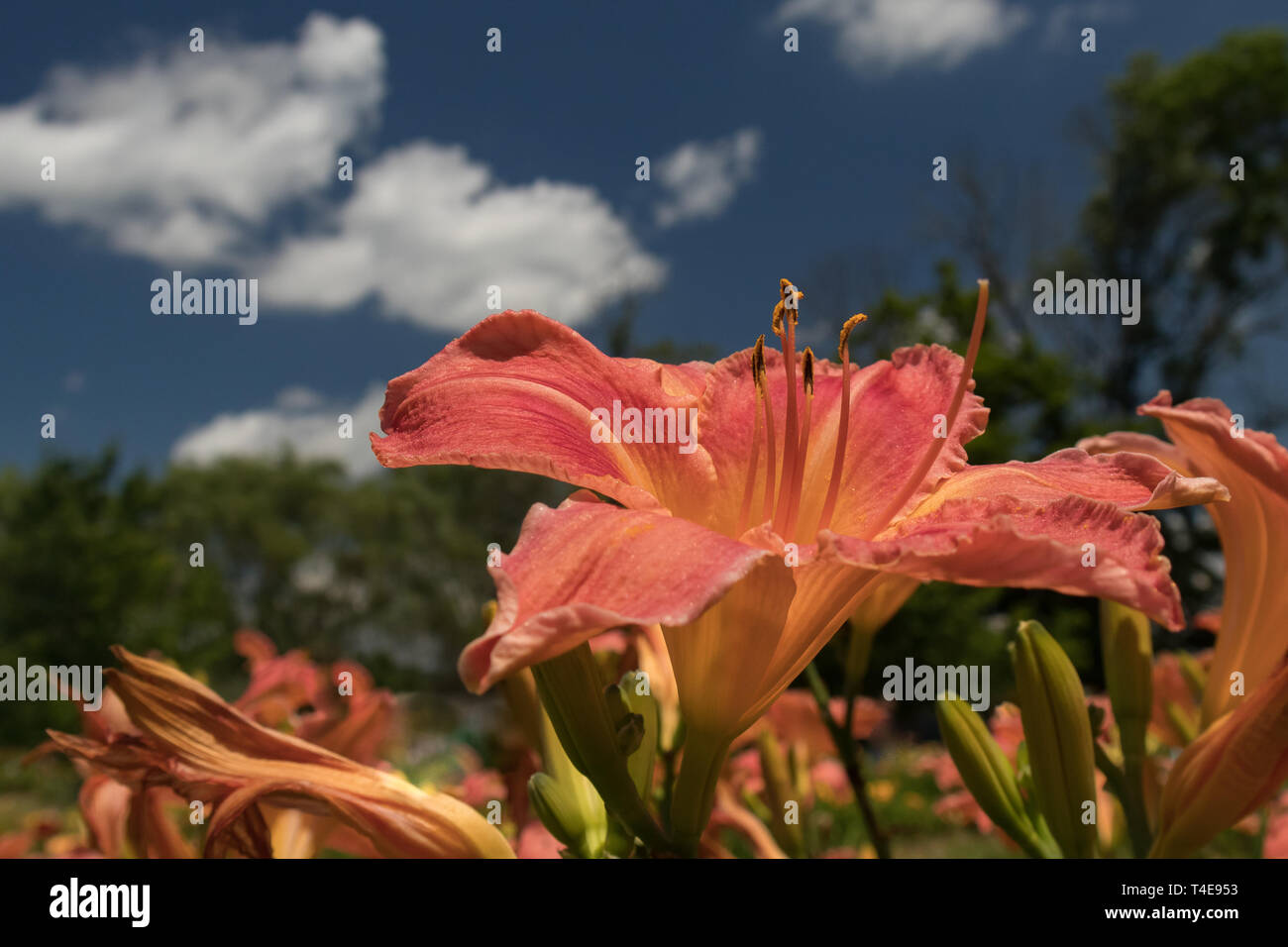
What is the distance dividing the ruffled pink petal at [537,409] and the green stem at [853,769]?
1.05 feet

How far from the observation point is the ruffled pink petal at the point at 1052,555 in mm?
586

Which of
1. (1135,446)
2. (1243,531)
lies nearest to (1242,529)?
(1243,531)

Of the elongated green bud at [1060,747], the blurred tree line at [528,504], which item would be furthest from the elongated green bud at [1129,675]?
the blurred tree line at [528,504]

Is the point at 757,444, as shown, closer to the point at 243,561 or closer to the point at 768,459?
the point at 768,459

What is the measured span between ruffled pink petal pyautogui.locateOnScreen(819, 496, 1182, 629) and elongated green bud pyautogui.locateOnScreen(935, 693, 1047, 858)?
1.10 feet

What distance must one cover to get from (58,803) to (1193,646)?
54.7 feet

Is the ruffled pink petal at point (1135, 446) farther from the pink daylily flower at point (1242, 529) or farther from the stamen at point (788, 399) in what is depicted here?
the stamen at point (788, 399)

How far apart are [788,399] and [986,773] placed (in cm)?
46

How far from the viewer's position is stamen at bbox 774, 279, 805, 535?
2.87ft

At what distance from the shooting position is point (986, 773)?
981mm

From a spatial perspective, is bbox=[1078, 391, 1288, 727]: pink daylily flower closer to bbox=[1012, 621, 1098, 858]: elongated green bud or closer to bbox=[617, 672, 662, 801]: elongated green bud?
bbox=[1012, 621, 1098, 858]: elongated green bud

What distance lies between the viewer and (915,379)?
1.10 m

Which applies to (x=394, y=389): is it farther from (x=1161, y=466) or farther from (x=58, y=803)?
(x=58, y=803)
